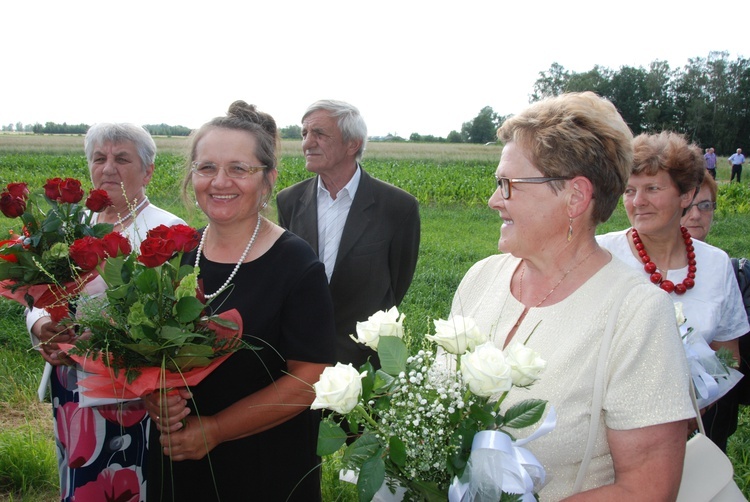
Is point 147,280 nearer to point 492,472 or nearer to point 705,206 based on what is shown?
point 492,472

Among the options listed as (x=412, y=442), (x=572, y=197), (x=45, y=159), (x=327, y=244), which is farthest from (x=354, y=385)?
(x=45, y=159)

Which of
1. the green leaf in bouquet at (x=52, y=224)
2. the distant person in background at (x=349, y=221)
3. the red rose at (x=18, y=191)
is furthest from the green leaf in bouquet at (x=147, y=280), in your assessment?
the distant person in background at (x=349, y=221)

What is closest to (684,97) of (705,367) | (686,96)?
(686,96)

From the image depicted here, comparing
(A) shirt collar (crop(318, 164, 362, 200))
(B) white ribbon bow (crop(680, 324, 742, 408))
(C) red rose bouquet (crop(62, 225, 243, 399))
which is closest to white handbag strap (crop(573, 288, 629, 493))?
(B) white ribbon bow (crop(680, 324, 742, 408))

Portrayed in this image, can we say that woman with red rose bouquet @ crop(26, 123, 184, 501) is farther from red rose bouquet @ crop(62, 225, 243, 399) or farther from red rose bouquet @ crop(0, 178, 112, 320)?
red rose bouquet @ crop(62, 225, 243, 399)

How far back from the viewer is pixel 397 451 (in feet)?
4.62

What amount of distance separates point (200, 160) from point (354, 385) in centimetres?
137

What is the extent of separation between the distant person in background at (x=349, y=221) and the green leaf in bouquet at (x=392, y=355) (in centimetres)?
252

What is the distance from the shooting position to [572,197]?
73.8 inches

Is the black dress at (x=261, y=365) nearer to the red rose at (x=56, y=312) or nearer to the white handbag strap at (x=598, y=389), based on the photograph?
the red rose at (x=56, y=312)

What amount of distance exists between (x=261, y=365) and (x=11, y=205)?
124 centimetres

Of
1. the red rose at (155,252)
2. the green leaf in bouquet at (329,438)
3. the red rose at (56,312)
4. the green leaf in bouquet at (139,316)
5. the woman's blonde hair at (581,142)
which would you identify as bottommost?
the green leaf in bouquet at (329,438)

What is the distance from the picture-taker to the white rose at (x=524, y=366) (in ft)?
4.60

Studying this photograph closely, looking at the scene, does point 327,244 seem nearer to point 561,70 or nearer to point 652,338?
point 652,338
